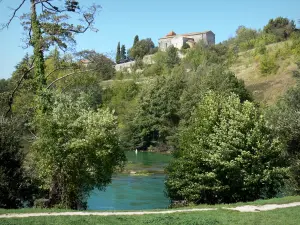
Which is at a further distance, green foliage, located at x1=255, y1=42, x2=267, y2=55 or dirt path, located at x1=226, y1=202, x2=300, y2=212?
green foliage, located at x1=255, y1=42, x2=267, y2=55

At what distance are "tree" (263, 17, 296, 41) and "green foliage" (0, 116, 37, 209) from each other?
94.6 m

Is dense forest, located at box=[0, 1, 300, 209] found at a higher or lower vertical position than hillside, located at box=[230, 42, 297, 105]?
lower

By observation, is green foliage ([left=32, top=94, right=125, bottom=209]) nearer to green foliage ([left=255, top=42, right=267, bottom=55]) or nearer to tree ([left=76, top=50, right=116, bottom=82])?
tree ([left=76, top=50, right=116, bottom=82])

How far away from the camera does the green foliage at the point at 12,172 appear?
20.0 metres

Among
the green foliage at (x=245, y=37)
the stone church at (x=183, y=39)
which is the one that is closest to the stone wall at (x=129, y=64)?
the stone church at (x=183, y=39)

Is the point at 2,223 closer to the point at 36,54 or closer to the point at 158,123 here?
the point at 36,54

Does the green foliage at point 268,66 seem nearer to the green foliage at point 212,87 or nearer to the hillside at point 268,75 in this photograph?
the hillside at point 268,75

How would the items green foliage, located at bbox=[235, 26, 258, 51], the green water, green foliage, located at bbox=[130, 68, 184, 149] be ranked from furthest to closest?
green foliage, located at bbox=[235, 26, 258, 51], green foliage, located at bbox=[130, 68, 184, 149], the green water

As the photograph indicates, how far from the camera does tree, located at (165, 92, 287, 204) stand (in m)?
23.2

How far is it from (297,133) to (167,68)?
3189 inches

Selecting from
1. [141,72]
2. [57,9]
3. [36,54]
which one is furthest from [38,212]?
[141,72]

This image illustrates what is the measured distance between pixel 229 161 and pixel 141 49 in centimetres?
12129

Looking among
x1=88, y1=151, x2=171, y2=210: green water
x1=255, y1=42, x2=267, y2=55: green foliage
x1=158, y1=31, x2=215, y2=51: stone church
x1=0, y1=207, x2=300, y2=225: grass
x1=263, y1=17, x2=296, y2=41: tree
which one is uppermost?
x1=158, y1=31, x2=215, y2=51: stone church

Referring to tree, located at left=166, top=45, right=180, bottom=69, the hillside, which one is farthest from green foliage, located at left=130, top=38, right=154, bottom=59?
the hillside
